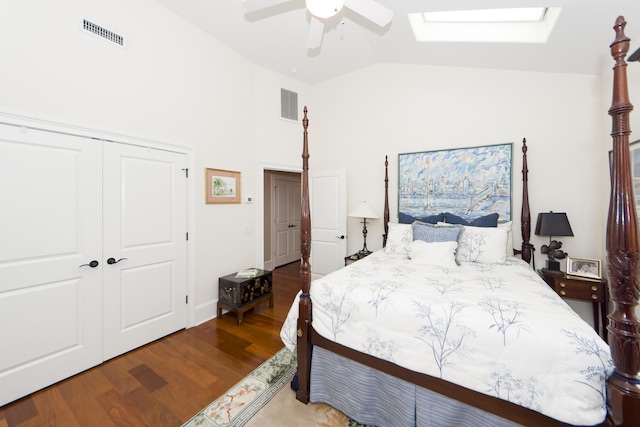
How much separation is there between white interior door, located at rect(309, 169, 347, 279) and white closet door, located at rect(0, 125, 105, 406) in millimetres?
2761

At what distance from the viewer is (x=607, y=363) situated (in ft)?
3.45

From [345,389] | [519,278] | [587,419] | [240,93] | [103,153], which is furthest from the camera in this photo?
[240,93]

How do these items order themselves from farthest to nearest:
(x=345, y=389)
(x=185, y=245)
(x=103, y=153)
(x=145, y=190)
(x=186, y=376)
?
(x=185, y=245) → (x=145, y=190) → (x=103, y=153) → (x=186, y=376) → (x=345, y=389)

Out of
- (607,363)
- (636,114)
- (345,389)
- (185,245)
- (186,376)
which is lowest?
(186,376)

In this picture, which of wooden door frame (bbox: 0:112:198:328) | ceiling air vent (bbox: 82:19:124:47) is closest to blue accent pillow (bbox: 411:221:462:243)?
wooden door frame (bbox: 0:112:198:328)

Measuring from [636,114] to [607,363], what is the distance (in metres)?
2.24

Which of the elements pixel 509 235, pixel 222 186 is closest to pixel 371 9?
pixel 222 186

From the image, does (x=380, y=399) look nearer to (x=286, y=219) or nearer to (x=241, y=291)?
(x=241, y=291)

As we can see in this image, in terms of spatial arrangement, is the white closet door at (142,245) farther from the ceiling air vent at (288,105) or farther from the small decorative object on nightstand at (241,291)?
the ceiling air vent at (288,105)

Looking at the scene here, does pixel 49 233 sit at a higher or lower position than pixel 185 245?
higher

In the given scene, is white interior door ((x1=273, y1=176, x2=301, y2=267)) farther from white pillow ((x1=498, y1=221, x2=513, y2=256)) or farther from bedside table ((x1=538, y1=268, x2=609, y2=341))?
bedside table ((x1=538, y1=268, x2=609, y2=341))

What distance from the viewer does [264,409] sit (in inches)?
70.1

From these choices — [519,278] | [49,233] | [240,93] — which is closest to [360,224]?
[519,278]

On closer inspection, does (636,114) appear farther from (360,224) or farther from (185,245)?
(185,245)
